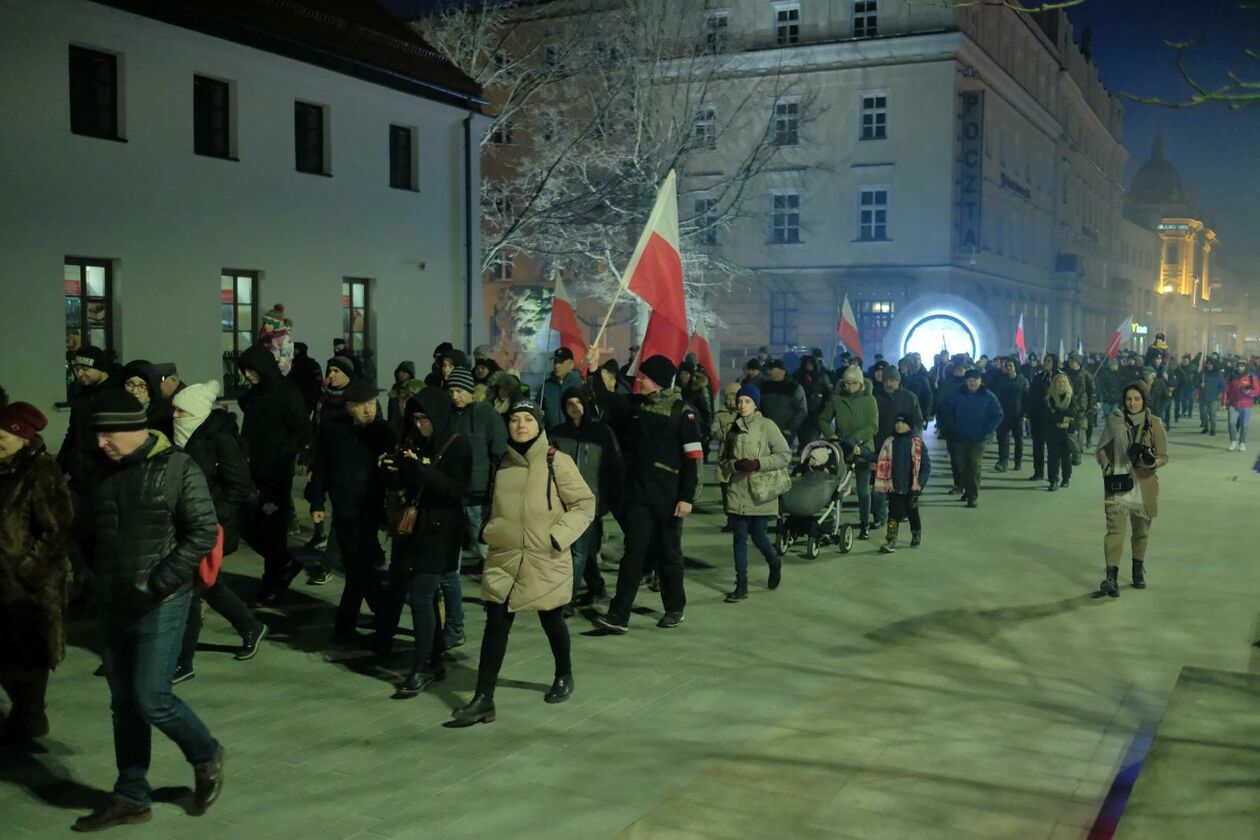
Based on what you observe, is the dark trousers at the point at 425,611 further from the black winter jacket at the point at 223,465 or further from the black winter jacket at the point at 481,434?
the black winter jacket at the point at 223,465

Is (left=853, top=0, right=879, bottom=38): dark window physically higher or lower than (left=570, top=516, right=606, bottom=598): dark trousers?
higher

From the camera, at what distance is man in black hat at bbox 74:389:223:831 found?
5602 millimetres

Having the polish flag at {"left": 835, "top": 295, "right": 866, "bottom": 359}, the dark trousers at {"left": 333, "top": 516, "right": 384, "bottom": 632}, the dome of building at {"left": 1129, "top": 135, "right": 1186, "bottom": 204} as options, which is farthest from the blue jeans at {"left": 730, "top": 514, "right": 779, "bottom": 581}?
the dome of building at {"left": 1129, "top": 135, "right": 1186, "bottom": 204}

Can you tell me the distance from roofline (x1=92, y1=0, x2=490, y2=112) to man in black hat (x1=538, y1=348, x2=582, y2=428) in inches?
348

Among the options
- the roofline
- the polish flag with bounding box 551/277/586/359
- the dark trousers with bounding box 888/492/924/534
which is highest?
the roofline

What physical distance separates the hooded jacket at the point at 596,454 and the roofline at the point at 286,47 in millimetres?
12092

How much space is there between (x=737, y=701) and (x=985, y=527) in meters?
8.30

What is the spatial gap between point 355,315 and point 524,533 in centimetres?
1774

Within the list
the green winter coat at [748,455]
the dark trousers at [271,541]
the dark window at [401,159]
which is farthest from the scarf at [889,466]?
the dark window at [401,159]

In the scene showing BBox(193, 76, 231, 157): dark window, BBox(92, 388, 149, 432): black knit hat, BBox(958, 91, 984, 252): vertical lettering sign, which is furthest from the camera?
BBox(958, 91, 984, 252): vertical lettering sign

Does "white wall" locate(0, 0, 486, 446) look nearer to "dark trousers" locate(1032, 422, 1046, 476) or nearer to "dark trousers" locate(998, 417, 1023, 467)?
"dark trousers" locate(998, 417, 1023, 467)

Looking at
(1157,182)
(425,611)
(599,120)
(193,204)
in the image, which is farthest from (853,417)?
(1157,182)

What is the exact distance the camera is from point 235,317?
21109mm

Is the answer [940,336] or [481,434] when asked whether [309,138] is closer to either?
[481,434]
